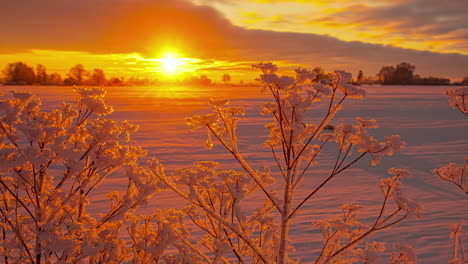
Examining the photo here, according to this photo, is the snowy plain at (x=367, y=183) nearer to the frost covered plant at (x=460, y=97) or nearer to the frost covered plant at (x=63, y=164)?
the frost covered plant at (x=460, y=97)

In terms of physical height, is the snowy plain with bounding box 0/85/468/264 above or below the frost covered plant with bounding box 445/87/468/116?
below

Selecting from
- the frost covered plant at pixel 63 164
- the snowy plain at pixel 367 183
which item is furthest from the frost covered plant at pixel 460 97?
the frost covered plant at pixel 63 164

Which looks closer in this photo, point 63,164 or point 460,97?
point 63,164

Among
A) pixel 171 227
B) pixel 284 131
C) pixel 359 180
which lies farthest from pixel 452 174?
pixel 359 180

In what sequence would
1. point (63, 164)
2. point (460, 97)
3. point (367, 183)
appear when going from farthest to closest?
point (367, 183) < point (460, 97) < point (63, 164)

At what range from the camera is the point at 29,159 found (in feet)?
6.57

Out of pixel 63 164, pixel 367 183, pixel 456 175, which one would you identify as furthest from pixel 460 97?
pixel 367 183

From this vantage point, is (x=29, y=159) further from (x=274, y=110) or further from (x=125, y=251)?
(x=274, y=110)

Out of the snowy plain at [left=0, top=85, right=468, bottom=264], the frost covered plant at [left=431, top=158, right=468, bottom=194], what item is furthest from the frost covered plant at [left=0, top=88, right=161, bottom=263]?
the frost covered plant at [left=431, top=158, right=468, bottom=194]

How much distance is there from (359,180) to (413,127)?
57.2 ft

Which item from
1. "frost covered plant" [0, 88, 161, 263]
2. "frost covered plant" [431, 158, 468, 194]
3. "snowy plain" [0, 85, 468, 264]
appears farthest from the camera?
"snowy plain" [0, 85, 468, 264]

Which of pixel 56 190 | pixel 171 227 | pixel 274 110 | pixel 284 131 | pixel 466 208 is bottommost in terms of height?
pixel 466 208

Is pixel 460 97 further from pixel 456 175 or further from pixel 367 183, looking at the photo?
pixel 367 183

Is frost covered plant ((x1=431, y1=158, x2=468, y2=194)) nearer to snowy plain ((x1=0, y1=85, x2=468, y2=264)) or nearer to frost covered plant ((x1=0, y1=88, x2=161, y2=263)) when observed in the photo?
snowy plain ((x1=0, y1=85, x2=468, y2=264))
